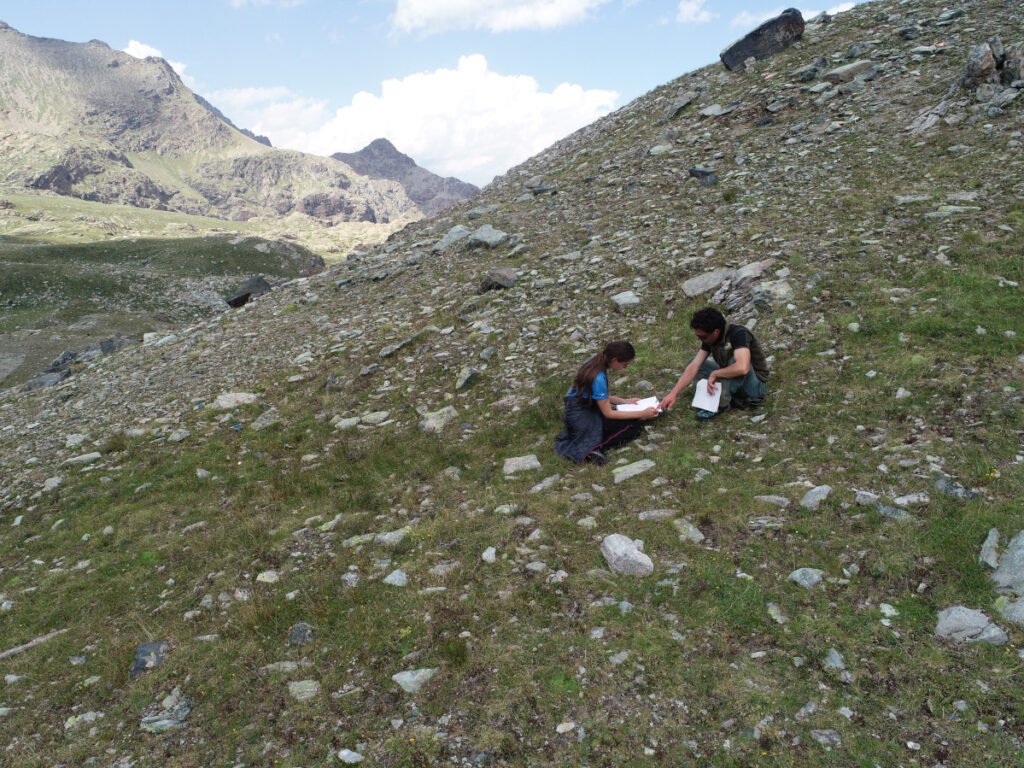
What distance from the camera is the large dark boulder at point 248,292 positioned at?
3092cm

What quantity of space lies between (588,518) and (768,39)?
30856 mm

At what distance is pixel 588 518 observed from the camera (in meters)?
7.20

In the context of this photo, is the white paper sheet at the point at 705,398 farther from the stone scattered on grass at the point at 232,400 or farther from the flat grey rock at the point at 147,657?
the stone scattered on grass at the point at 232,400

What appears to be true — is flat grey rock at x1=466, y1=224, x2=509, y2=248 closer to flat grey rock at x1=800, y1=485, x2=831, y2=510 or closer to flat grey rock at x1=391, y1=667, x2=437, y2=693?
flat grey rock at x1=800, y1=485, x2=831, y2=510

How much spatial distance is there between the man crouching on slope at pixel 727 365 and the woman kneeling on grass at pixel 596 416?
2.63ft

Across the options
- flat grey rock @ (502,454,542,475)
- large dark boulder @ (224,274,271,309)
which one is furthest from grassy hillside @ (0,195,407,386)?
flat grey rock @ (502,454,542,475)

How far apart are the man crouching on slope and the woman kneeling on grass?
0.80 meters

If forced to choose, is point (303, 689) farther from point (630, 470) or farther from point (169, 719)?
point (630, 470)

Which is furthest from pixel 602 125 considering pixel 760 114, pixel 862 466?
pixel 862 466

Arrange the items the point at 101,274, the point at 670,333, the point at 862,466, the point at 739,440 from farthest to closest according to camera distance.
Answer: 1. the point at 101,274
2. the point at 670,333
3. the point at 739,440
4. the point at 862,466

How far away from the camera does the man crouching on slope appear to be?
8.48m

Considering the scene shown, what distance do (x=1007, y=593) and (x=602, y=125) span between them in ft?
106

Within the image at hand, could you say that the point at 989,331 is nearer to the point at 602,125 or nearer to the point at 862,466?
the point at 862,466

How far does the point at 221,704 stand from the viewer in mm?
5426
